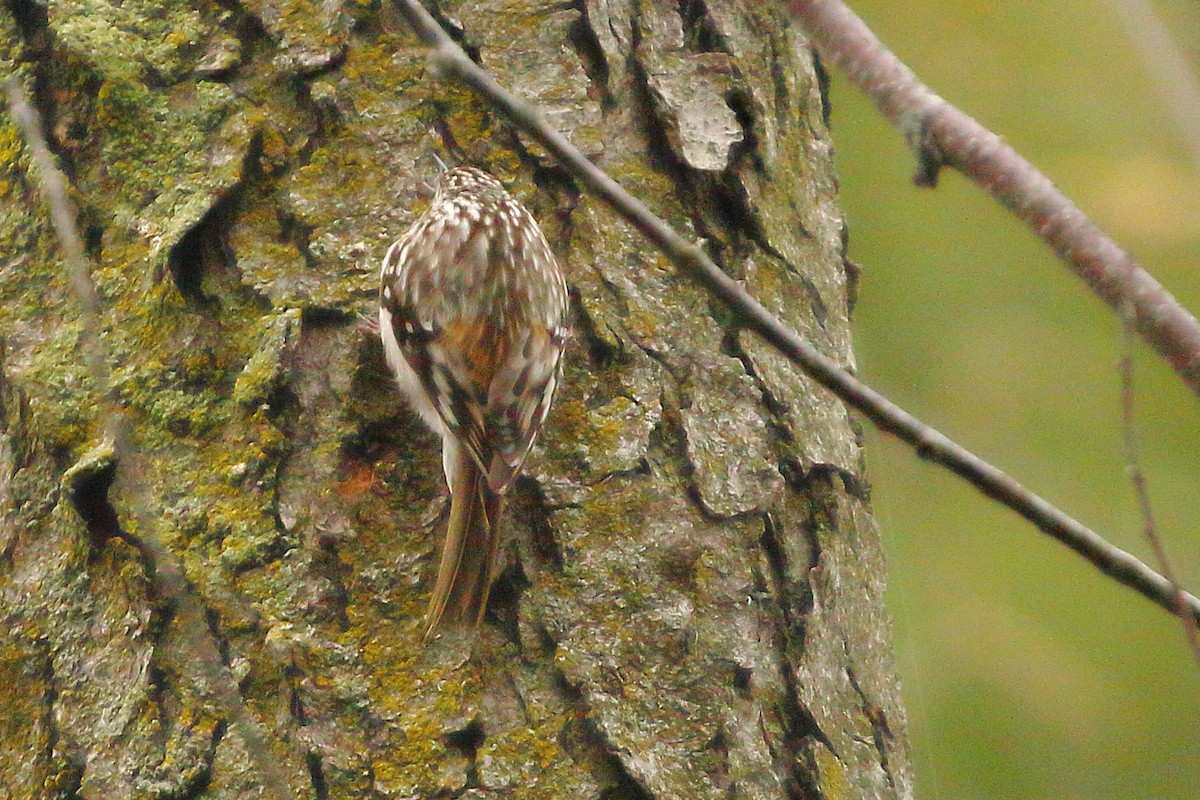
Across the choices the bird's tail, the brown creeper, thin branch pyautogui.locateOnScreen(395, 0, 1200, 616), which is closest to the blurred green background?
the brown creeper

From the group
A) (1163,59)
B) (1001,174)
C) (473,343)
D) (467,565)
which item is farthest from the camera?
(473,343)

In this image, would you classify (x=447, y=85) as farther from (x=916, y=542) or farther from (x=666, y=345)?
(x=916, y=542)

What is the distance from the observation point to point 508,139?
1.87 meters

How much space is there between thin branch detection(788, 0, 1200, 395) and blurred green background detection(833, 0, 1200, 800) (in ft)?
6.74

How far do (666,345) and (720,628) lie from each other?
0.38 m

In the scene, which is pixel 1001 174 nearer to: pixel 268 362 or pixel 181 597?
pixel 268 362

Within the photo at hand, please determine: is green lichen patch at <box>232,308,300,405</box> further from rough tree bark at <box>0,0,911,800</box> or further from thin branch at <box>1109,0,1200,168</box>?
thin branch at <box>1109,0,1200,168</box>

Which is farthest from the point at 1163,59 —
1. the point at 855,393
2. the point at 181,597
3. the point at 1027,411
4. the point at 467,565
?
the point at 1027,411

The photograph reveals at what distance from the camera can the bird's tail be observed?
66.0 inches

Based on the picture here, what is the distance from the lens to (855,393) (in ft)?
3.45

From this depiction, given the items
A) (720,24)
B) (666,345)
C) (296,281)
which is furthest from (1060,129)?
(296,281)

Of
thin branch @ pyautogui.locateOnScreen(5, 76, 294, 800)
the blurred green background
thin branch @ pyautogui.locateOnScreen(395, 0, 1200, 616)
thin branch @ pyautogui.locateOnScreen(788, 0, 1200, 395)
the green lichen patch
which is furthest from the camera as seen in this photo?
the blurred green background

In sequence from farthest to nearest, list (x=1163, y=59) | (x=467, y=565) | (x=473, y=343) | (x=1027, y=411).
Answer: (x=1027, y=411) < (x=473, y=343) < (x=467, y=565) < (x=1163, y=59)

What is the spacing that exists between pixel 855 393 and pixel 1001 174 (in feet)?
0.64
